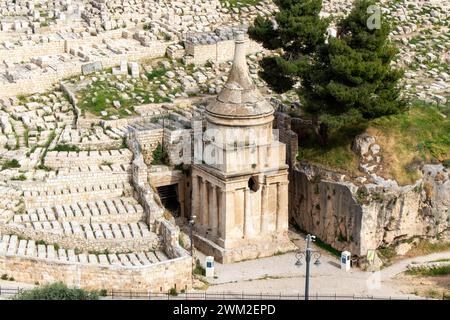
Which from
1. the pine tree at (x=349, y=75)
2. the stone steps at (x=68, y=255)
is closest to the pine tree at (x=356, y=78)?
the pine tree at (x=349, y=75)

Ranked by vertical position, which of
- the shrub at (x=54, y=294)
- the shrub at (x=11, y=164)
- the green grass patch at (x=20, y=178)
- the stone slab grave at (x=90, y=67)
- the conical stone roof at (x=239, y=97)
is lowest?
the shrub at (x=54, y=294)

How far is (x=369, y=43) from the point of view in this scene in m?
52.5

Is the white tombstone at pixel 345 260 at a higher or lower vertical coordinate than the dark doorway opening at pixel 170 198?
lower

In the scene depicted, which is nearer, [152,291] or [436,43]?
[152,291]

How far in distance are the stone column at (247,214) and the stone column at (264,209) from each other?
2.24ft

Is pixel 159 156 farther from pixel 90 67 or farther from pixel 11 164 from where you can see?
pixel 90 67

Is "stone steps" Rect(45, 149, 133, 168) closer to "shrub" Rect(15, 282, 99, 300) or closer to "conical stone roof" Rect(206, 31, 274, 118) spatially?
"conical stone roof" Rect(206, 31, 274, 118)

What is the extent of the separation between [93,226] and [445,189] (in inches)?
694

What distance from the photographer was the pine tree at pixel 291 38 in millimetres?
56625

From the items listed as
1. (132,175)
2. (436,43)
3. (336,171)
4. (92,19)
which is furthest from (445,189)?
(92,19)

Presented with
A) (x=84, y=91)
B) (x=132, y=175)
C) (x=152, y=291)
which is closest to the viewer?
(x=152, y=291)

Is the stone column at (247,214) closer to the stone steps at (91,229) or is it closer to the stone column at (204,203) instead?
the stone column at (204,203)
